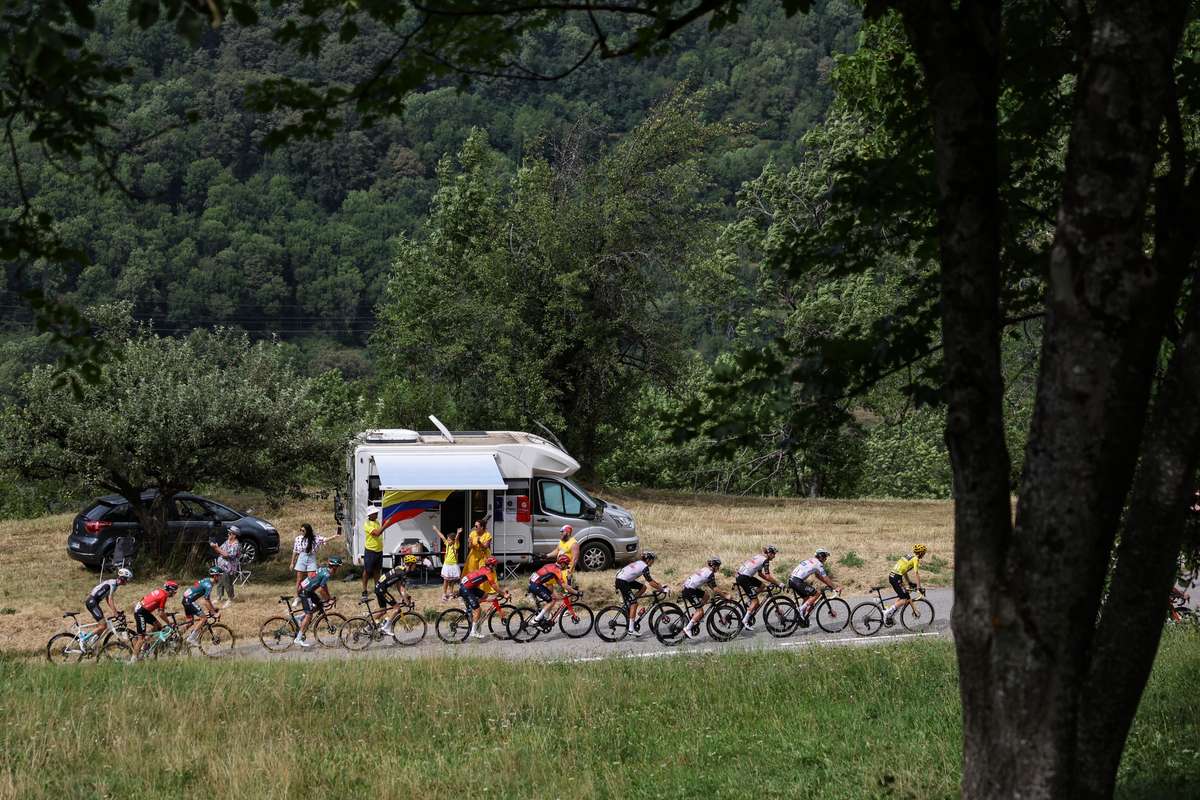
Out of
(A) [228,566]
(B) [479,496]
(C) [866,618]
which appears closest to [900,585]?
(C) [866,618]

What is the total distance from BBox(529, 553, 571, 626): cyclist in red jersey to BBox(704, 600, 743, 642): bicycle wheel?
87.8 inches

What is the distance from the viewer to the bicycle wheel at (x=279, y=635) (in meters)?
17.9

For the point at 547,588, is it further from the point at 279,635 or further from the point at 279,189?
Result: the point at 279,189

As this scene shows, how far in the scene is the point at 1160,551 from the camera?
4363 mm

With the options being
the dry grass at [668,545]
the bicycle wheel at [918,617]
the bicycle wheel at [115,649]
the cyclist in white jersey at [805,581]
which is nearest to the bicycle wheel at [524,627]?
the dry grass at [668,545]

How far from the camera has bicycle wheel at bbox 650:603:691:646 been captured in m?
18.0

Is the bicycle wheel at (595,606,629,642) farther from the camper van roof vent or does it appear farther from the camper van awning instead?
the camper van roof vent

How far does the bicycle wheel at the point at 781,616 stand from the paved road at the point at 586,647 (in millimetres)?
135

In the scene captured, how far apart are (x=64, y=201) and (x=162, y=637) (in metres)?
115

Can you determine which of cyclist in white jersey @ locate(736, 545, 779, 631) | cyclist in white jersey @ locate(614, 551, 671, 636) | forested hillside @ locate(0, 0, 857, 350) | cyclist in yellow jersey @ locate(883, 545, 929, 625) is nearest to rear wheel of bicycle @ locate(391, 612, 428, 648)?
cyclist in white jersey @ locate(614, 551, 671, 636)

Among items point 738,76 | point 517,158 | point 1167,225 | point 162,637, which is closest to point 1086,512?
point 1167,225

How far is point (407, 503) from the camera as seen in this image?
75.4ft

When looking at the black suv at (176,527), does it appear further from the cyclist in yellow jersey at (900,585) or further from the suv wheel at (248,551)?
the cyclist in yellow jersey at (900,585)

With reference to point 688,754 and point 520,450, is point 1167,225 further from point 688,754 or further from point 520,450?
point 520,450
